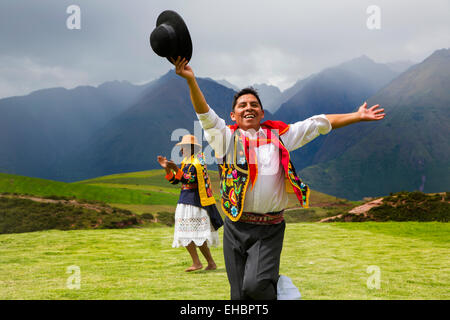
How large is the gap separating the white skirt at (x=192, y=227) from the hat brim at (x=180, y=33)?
3871mm

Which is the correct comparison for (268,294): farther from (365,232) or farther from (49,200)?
(49,200)

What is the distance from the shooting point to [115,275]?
20.4 ft

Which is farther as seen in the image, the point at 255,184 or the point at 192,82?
the point at 255,184

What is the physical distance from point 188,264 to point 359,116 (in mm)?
5094

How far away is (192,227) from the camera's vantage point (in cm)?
615

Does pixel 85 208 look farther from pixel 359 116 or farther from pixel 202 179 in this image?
pixel 359 116

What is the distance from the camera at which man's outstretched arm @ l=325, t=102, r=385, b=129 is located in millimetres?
3150

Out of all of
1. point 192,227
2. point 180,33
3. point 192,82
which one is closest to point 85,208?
point 192,227

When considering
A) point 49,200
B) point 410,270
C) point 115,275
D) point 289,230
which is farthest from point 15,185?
point 410,270

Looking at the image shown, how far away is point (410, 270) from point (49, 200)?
1677cm

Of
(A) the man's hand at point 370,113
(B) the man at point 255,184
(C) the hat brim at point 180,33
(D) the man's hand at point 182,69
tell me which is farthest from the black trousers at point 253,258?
(C) the hat brim at point 180,33

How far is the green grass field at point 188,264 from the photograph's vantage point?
16.3 ft

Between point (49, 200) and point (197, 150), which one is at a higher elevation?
point (197, 150)

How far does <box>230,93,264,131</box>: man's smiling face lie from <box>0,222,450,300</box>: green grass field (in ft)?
8.08
